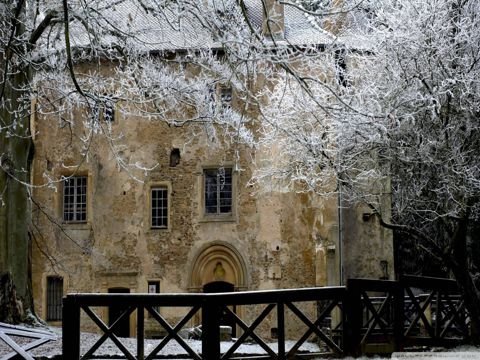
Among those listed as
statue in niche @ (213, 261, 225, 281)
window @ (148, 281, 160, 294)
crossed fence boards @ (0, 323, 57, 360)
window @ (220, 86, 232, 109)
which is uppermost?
window @ (220, 86, 232, 109)

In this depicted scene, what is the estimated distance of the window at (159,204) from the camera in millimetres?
25812

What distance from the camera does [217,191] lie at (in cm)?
2570

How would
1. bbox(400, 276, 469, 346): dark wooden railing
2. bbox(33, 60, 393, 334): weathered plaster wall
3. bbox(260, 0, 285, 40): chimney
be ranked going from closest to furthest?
bbox(260, 0, 285, 40): chimney → bbox(400, 276, 469, 346): dark wooden railing → bbox(33, 60, 393, 334): weathered plaster wall

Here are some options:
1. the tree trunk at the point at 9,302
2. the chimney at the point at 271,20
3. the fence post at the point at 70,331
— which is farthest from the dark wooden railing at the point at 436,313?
the tree trunk at the point at 9,302

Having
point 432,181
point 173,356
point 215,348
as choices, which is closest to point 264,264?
point 432,181

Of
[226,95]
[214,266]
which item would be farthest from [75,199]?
[226,95]

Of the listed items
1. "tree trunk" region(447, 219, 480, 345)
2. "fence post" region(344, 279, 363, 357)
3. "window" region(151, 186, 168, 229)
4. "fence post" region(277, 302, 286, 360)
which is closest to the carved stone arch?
"window" region(151, 186, 168, 229)

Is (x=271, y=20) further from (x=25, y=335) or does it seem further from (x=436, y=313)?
(x=25, y=335)

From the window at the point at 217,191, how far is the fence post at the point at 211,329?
52.0ft

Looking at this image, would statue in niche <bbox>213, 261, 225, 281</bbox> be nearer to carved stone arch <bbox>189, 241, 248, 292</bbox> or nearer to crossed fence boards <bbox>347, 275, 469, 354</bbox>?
carved stone arch <bbox>189, 241, 248, 292</bbox>

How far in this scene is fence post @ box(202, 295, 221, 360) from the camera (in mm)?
9617

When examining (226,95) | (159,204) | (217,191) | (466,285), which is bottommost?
(466,285)

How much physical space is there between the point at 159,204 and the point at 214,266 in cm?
256

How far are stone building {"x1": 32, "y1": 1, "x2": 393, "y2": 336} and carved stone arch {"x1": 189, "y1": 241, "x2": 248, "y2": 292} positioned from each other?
3 cm
